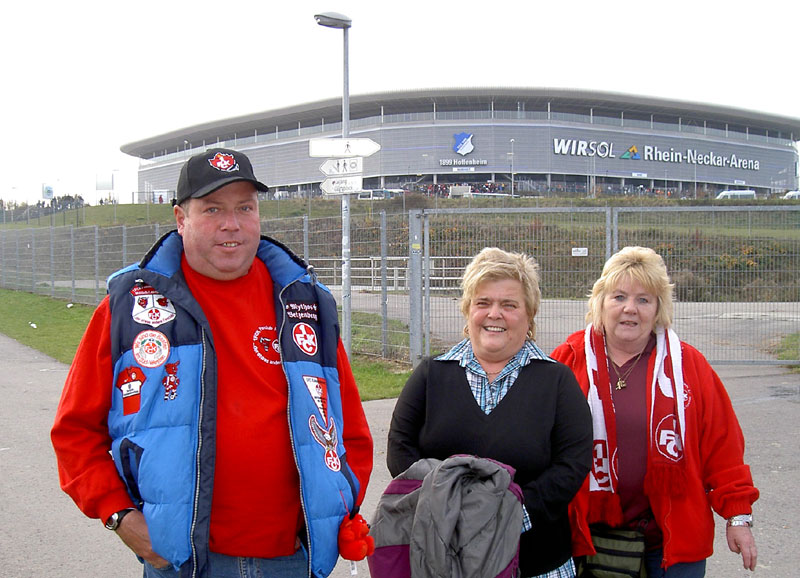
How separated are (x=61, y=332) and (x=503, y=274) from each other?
1513 cm

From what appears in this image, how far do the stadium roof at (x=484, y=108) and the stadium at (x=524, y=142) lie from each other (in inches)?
4.1

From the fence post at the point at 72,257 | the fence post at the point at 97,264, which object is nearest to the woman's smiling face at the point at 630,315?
the fence post at the point at 97,264

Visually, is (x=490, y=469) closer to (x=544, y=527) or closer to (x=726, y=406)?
(x=544, y=527)

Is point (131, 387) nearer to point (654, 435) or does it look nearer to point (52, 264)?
point (654, 435)

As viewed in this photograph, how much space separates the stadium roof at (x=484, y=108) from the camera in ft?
215

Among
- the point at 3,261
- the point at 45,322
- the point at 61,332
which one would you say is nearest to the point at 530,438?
the point at 61,332

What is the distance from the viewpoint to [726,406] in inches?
112

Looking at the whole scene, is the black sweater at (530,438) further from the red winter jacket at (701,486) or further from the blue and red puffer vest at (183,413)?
the blue and red puffer vest at (183,413)

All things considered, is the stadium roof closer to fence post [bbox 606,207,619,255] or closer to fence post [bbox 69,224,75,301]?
fence post [bbox 69,224,75,301]

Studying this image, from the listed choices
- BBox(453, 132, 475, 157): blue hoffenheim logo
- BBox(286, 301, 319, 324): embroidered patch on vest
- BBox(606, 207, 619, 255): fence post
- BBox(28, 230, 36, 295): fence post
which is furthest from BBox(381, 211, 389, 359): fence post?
BBox(453, 132, 475, 157): blue hoffenheim logo

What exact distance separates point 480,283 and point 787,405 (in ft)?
22.4

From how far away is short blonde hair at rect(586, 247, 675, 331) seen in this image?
3.01m

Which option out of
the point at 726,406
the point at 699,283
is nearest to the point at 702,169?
the point at 699,283

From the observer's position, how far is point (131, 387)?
2.24 m
